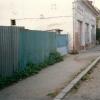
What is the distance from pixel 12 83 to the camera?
11.6 meters

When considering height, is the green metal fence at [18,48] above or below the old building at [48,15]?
below

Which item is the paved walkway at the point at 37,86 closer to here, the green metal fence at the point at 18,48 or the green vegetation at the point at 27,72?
the green vegetation at the point at 27,72

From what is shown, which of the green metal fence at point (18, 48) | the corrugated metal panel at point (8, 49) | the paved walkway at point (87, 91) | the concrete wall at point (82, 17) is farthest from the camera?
the concrete wall at point (82, 17)

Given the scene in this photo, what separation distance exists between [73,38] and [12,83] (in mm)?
16596

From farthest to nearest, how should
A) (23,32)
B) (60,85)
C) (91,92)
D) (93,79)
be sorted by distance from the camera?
(23,32), (93,79), (60,85), (91,92)

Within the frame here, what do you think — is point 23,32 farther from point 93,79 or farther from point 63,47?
point 63,47

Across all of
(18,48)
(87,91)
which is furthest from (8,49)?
(87,91)

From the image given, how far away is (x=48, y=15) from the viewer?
28.9 m

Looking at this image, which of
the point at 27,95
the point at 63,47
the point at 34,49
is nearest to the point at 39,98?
Result: the point at 27,95

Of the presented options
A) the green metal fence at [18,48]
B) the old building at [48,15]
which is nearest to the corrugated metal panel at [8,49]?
the green metal fence at [18,48]

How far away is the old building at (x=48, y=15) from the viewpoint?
2788 cm

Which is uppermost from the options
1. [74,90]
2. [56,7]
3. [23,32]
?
[56,7]

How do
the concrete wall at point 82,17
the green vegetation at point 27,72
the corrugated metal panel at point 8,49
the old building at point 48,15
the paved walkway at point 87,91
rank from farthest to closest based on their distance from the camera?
the concrete wall at point 82,17 → the old building at point 48,15 → the corrugated metal panel at point 8,49 → the green vegetation at point 27,72 → the paved walkway at point 87,91

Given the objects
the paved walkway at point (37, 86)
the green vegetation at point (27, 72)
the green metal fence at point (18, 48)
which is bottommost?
the paved walkway at point (37, 86)
